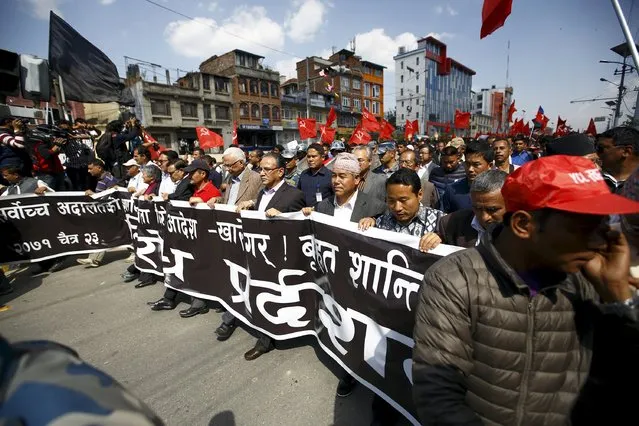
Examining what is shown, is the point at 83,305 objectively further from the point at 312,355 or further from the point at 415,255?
the point at 415,255

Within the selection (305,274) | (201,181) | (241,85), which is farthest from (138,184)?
(241,85)

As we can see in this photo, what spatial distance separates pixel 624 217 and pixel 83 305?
554 centimetres

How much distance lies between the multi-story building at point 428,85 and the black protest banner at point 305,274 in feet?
216

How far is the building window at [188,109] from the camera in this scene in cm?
3277

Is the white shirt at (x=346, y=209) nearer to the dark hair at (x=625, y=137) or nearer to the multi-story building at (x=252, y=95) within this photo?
the dark hair at (x=625, y=137)

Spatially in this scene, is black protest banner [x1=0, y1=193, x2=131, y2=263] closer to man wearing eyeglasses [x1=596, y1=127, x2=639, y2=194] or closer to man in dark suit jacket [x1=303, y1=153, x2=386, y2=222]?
man in dark suit jacket [x1=303, y1=153, x2=386, y2=222]

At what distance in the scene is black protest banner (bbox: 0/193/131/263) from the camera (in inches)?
199

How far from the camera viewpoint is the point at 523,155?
7.22m

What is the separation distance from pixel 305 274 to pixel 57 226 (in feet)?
15.9

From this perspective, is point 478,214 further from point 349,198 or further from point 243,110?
point 243,110

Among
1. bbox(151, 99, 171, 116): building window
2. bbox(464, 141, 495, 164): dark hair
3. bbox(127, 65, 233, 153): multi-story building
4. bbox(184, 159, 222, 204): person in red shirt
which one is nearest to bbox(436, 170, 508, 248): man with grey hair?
bbox(464, 141, 495, 164): dark hair

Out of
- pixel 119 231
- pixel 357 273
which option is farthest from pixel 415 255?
pixel 119 231

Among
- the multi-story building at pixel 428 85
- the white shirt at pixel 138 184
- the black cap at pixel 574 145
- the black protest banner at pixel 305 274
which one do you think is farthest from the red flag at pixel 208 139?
the multi-story building at pixel 428 85

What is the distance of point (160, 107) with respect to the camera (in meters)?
30.9
